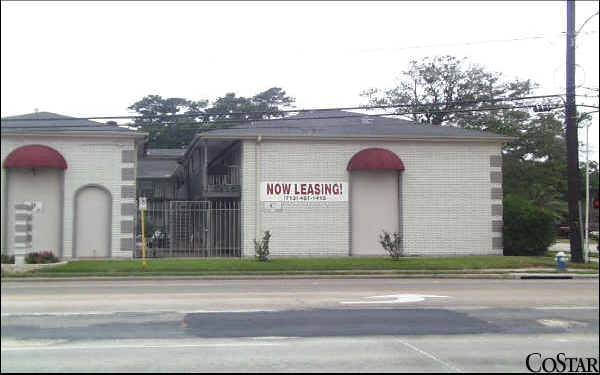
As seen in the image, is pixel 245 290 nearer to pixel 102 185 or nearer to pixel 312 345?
pixel 312 345

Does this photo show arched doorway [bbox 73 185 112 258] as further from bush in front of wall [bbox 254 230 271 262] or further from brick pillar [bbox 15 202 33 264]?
brick pillar [bbox 15 202 33 264]

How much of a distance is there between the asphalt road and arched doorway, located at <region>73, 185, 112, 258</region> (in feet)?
31.2

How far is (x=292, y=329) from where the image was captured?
9719 mm

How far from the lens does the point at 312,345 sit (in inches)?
331

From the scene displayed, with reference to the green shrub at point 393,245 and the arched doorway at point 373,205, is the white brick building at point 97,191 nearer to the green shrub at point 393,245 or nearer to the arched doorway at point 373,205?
the arched doorway at point 373,205

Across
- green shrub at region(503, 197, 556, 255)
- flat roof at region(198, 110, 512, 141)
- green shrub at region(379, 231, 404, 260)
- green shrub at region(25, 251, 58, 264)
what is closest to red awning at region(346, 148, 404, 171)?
flat roof at region(198, 110, 512, 141)

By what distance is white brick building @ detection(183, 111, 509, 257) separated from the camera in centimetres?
2598

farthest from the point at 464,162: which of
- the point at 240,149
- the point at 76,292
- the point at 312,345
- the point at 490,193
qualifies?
the point at 312,345

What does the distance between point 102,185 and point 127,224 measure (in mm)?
1773

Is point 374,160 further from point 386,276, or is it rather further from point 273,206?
point 386,276

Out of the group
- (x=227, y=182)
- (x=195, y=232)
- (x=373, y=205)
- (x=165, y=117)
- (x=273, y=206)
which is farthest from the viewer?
(x=227, y=182)

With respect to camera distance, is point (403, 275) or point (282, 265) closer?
point (403, 275)

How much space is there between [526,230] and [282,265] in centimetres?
1179

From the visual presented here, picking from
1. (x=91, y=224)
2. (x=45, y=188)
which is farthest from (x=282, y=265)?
(x=91, y=224)
